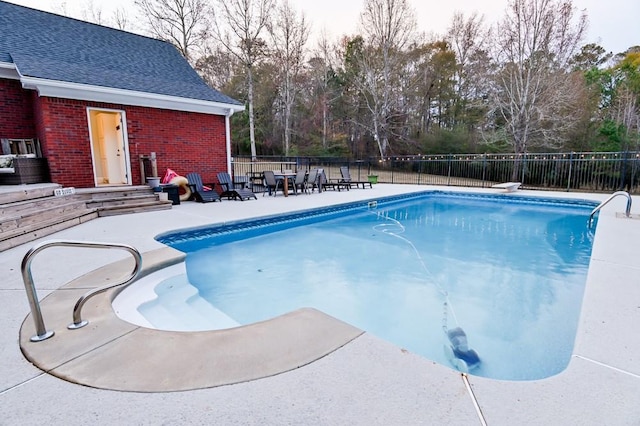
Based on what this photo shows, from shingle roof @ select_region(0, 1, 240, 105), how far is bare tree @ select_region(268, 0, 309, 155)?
8.87 m

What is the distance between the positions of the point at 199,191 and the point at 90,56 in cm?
461

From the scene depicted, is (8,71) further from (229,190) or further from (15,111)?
(229,190)

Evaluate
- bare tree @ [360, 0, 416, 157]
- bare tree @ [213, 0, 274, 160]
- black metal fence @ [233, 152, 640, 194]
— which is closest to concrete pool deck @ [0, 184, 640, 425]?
black metal fence @ [233, 152, 640, 194]

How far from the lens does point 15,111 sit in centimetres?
698

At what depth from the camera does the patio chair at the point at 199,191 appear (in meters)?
8.52

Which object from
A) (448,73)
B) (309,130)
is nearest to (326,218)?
(309,130)

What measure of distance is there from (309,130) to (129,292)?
2066 centimetres

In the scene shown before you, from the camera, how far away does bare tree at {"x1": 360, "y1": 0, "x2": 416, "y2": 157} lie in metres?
16.4

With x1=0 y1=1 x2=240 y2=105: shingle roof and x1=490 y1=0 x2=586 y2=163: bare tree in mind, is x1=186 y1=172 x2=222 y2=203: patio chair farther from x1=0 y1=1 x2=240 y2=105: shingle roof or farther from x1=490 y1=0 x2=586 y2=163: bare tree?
x1=490 y1=0 x2=586 y2=163: bare tree

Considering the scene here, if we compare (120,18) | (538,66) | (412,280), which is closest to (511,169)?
(538,66)

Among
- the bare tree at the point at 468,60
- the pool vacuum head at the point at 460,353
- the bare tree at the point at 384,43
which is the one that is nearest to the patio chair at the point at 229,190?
the pool vacuum head at the point at 460,353

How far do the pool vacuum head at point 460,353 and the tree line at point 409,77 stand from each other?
45.6 ft

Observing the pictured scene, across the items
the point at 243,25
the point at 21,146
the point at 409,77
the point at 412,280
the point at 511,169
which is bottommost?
the point at 412,280

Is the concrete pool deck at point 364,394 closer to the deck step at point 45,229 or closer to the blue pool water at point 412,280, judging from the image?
the blue pool water at point 412,280
